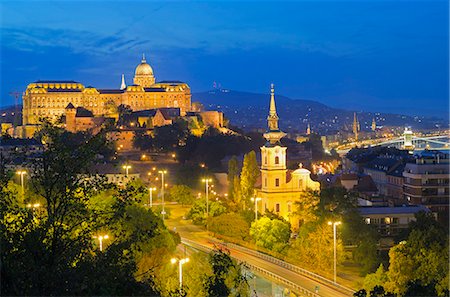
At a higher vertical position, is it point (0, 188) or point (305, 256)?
point (0, 188)

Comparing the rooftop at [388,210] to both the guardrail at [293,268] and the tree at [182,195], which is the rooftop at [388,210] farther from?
the tree at [182,195]

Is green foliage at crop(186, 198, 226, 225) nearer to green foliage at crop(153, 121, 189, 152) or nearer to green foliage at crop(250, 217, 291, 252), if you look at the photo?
green foliage at crop(250, 217, 291, 252)

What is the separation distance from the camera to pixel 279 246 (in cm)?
3053

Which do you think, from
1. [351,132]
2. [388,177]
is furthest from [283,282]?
[351,132]

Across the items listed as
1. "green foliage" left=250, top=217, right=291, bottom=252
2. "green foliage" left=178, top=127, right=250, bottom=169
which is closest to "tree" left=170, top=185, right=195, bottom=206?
"green foliage" left=178, top=127, right=250, bottom=169

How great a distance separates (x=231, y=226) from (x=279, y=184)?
5065 mm

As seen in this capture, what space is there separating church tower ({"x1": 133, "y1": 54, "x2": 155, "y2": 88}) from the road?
52339mm

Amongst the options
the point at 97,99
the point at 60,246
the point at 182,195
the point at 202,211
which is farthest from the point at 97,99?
the point at 60,246

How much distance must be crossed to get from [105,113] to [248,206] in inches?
1733

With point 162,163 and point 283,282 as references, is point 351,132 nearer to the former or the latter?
point 162,163

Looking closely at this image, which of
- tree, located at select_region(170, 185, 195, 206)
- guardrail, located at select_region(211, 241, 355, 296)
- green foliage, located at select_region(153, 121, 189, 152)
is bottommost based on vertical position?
guardrail, located at select_region(211, 241, 355, 296)

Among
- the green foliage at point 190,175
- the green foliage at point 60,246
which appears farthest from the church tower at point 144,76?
the green foliage at point 60,246

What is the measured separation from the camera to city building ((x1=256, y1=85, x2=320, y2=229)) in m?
37.3

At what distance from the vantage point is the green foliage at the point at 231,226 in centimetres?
3378
